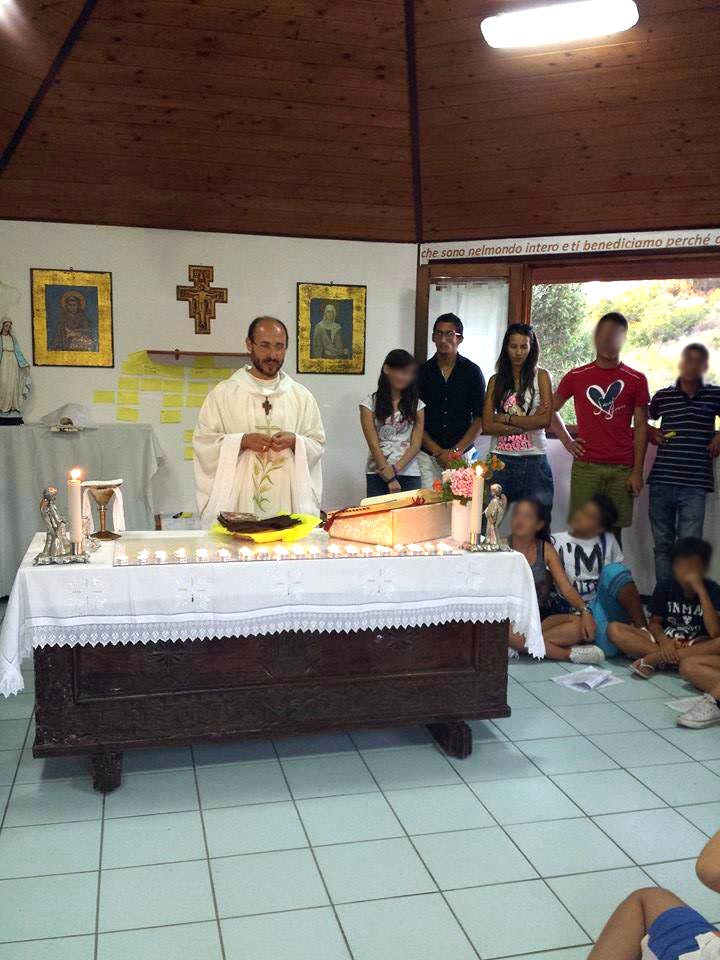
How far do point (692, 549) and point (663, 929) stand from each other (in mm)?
1620

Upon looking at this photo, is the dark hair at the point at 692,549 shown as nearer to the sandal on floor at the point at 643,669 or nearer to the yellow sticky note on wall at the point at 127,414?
the sandal on floor at the point at 643,669

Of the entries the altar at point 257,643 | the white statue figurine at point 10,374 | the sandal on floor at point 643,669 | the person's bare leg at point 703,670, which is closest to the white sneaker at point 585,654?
the sandal on floor at point 643,669

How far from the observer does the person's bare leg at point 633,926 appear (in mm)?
1932

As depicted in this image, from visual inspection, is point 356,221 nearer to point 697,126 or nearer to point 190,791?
point 697,126

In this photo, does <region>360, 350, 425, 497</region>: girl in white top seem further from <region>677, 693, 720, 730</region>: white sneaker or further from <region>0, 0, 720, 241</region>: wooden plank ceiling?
<region>677, 693, 720, 730</region>: white sneaker

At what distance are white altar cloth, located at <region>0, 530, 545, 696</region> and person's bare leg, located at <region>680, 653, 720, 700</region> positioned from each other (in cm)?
144

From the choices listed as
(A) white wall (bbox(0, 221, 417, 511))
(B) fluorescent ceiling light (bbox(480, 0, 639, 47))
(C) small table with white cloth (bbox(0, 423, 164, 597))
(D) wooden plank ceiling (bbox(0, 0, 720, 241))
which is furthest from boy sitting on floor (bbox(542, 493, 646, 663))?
(C) small table with white cloth (bbox(0, 423, 164, 597))

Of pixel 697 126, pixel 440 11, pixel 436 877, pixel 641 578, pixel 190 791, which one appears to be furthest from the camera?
pixel 641 578

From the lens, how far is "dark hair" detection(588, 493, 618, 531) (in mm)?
572

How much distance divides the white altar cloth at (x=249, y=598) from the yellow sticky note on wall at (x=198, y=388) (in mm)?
3431

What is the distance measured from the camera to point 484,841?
344 cm

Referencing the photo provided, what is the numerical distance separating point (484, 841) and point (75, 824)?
160 centimetres

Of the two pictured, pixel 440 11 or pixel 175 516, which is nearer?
pixel 440 11

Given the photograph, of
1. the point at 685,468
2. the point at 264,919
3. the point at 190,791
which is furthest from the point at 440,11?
the point at 264,919
